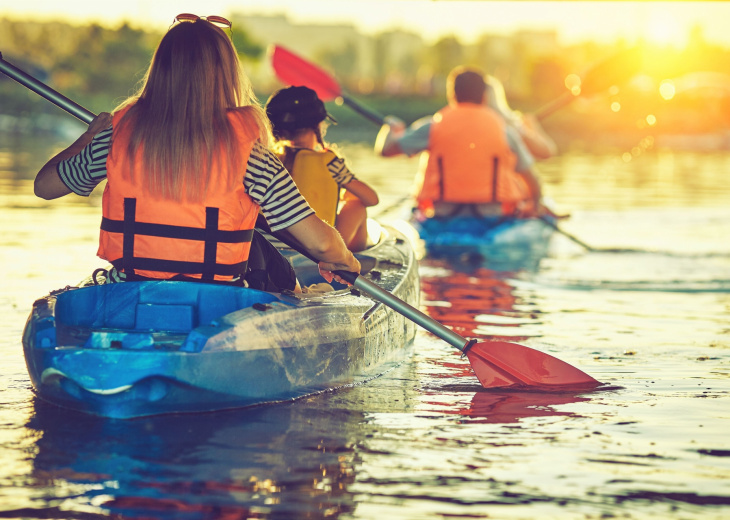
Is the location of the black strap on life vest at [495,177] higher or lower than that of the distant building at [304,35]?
lower

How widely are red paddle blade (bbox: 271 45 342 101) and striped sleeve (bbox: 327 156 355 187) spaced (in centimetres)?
373

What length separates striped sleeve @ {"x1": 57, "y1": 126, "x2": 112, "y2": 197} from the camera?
15.2 ft

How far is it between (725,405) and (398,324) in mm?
1634

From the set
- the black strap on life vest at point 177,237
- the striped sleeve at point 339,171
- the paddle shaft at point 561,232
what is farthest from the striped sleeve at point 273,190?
the paddle shaft at point 561,232

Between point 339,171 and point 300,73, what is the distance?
14.5ft

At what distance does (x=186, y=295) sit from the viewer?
4.63 meters

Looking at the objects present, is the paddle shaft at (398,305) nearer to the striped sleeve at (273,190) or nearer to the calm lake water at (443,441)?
the calm lake water at (443,441)

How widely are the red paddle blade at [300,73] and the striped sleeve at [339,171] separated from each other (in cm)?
373

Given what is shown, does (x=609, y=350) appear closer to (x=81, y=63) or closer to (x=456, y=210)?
(x=456, y=210)

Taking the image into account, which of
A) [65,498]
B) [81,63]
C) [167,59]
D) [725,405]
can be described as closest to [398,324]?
[725,405]

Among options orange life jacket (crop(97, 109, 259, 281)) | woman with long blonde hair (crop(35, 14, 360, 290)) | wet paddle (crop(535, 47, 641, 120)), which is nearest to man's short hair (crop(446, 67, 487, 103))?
wet paddle (crop(535, 47, 641, 120))

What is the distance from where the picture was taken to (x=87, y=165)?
4684 millimetres

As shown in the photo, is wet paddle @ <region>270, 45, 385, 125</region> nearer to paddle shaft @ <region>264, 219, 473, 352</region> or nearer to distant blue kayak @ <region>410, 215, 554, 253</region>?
distant blue kayak @ <region>410, 215, 554, 253</region>

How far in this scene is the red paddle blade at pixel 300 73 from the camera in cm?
1023
